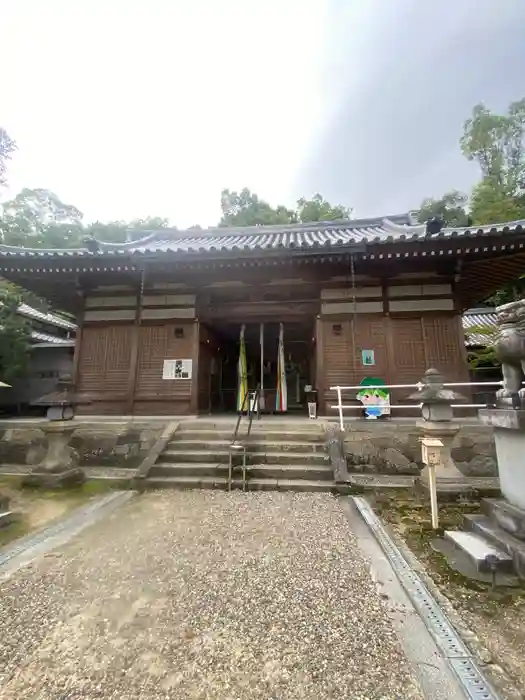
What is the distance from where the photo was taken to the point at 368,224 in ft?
40.6

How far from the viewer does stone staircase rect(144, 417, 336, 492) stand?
5.27 meters

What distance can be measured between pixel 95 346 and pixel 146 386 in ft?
5.88

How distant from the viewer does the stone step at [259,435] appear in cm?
632

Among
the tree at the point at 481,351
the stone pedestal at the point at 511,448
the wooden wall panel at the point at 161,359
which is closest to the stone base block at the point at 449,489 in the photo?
the stone pedestal at the point at 511,448

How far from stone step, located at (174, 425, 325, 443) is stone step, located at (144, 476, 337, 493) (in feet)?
3.53

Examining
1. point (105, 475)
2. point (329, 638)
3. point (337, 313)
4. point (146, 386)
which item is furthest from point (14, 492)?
point (337, 313)

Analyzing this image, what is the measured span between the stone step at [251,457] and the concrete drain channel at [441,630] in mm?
2387

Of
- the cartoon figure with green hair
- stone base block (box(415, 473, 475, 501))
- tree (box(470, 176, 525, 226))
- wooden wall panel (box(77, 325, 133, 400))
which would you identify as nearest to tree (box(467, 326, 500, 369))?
the cartoon figure with green hair

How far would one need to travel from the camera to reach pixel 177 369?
27.2ft

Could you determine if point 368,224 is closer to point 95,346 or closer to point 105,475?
point 95,346

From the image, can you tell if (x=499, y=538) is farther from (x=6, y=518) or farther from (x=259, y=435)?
(x=6, y=518)

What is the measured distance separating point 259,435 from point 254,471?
1.07 m

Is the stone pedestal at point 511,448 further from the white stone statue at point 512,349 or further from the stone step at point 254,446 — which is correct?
the stone step at point 254,446

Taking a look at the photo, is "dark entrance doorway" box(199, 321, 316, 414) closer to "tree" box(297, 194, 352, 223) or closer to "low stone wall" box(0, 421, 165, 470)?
"low stone wall" box(0, 421, 165, 470)
